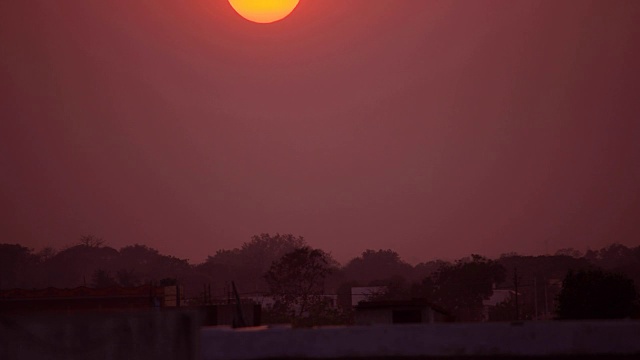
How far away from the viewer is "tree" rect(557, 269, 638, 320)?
50.7 meters

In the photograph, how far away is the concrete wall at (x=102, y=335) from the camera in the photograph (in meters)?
10.8

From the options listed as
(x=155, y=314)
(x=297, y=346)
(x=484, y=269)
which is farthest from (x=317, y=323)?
(x=155, y=314)

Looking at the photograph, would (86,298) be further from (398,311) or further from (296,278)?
(296,278)

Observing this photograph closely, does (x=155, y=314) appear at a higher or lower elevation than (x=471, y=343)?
higher

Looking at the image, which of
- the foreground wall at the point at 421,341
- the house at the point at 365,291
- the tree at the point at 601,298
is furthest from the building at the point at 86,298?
the house at the point at 365,291

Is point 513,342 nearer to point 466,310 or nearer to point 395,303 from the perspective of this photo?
point 395,303

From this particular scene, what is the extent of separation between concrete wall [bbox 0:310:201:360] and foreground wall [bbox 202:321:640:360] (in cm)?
1185

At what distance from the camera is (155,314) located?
11836mm

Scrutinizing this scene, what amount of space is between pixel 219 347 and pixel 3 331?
542 inches

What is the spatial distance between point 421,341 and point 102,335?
48.1 ft

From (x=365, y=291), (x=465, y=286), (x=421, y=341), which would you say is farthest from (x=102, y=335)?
(x=365, y=291)

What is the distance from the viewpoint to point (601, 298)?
50875 millimetres

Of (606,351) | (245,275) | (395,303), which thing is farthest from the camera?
(245,275)

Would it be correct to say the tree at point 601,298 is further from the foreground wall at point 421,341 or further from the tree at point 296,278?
the tree at point 296,278
